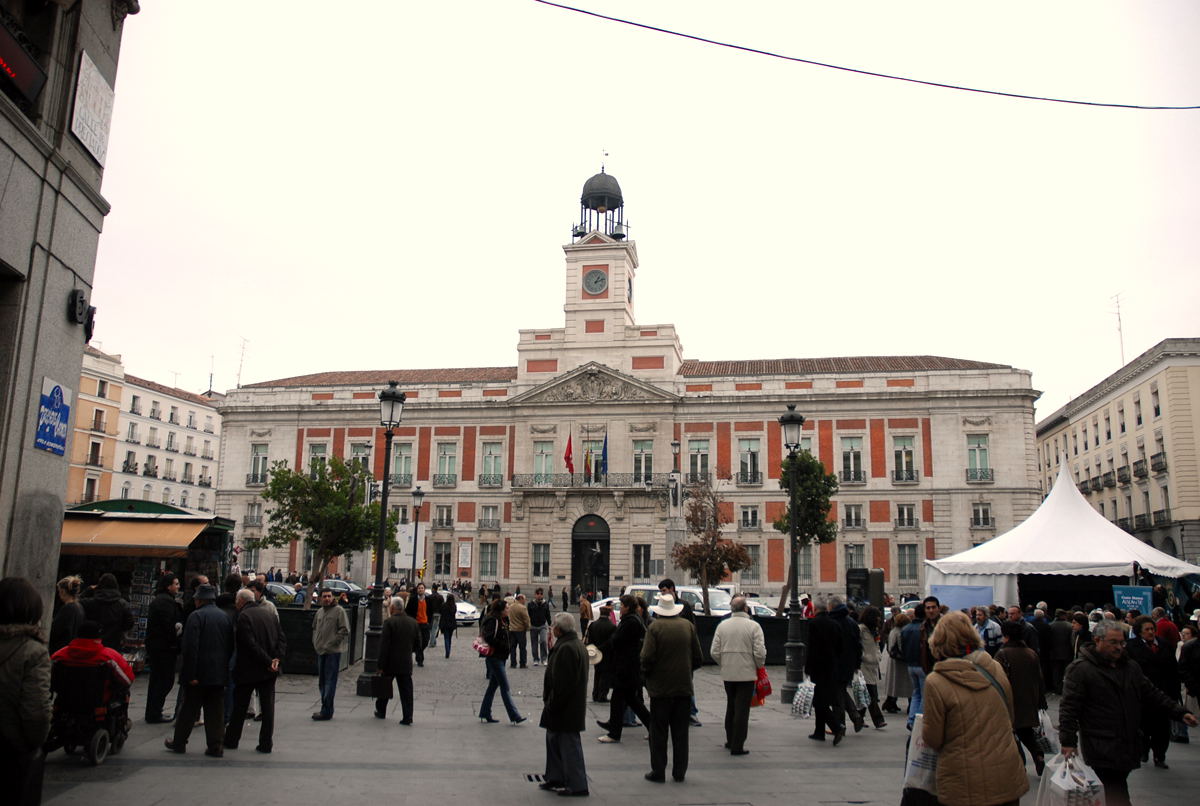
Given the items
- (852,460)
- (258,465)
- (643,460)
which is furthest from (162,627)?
(258,465)

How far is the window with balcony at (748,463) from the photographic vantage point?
46031 mm

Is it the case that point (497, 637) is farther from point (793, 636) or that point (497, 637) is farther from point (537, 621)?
point (537, 621)

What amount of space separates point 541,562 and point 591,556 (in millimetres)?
2482

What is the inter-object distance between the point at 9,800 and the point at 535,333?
45110mm

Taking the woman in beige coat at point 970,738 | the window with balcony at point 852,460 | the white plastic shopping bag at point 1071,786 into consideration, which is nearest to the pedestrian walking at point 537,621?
the white plastic shopping bag at point 1071,786

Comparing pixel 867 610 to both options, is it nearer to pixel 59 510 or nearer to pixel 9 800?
pixel 59 510

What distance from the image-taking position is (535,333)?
4969 centimetres

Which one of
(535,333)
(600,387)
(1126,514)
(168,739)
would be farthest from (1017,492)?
(168,739)

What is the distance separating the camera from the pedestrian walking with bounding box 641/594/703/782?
8.58 meters

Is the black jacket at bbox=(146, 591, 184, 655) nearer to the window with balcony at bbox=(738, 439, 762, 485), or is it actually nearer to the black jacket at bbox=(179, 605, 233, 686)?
the black jacket at bbox=(179, 605, 233, 686)

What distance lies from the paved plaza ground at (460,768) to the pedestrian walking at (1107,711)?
1.93 meters

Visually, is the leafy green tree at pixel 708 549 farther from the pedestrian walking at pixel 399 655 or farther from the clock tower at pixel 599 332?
the pedestrian walking at pixel 399 655

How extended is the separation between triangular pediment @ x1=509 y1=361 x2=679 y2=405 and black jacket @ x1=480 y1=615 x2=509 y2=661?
35495mm

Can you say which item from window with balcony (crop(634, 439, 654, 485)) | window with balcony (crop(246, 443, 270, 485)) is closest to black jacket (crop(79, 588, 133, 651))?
window with balcony (crop(634, 439, 654, 485))
